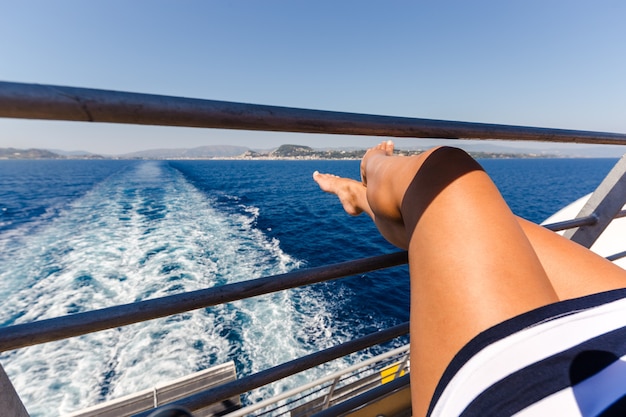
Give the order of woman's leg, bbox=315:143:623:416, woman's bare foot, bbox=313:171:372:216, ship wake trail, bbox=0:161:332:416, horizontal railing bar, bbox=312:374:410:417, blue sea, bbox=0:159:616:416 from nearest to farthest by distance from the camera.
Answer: woman's leg, bbox=315:143:623:416
horizontal railing bar, bbox=312:374:410:417
woman's bare foot, bbox=313:171:372:216
ship wake trail, bbox=0:161:332:416
blue sea, bbox=0:159:616:416

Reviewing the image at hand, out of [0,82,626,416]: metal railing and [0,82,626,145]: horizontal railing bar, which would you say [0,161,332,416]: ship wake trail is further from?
[0,82,626,145]: horizontal railing bar

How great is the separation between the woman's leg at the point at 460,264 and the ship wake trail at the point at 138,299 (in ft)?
21.1

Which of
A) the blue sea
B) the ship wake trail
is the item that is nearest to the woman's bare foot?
the blue sea

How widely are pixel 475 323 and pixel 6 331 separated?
2.89ft

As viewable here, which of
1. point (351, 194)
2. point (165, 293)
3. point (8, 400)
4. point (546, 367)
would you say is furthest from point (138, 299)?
point (546, 367)

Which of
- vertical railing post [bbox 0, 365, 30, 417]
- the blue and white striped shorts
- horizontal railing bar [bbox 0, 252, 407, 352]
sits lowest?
vertical railing post [bbox 0, 365, 30, 417]

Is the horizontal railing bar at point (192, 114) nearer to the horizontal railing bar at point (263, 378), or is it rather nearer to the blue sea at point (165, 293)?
the horizontal railing bar at point (263, 378)

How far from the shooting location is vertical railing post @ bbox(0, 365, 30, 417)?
57cm

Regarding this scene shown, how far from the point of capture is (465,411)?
1.44 ft

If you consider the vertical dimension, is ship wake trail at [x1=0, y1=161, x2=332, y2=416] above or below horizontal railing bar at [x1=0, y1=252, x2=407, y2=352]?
below

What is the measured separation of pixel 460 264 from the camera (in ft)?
1.94

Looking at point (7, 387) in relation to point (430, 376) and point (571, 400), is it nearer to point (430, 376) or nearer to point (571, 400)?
point (430, 376)

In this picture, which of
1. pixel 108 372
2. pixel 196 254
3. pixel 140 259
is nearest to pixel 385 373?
pixel 108 372

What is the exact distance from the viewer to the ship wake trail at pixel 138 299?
227 inches
